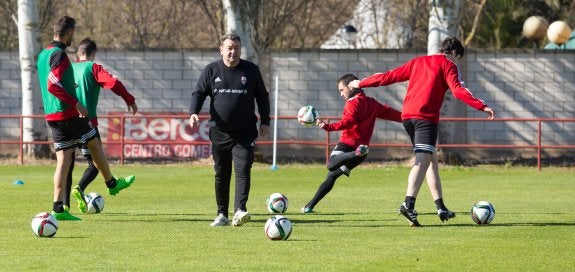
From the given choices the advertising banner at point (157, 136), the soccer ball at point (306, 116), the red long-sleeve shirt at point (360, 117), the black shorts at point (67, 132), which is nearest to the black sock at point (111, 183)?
the black shorts at point (67, 132)

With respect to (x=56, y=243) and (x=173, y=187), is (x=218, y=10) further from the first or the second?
(x=56, y=243)

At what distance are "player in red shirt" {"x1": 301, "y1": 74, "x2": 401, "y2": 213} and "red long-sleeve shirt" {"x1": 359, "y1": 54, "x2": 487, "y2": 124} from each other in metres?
1.90

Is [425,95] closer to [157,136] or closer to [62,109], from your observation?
[62,109]

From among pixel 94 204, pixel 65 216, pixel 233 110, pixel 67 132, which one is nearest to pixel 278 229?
pixel 233 110

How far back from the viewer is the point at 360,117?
1506 centimetres

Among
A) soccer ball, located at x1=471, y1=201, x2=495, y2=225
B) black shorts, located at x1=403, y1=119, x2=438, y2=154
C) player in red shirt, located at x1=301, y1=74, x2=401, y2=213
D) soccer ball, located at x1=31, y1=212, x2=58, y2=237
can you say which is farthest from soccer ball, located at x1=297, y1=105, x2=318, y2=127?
soccer ball, located at x1=31, y1=212, x2=58, y2=237

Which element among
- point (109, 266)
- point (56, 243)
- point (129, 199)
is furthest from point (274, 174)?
point (109, 266)

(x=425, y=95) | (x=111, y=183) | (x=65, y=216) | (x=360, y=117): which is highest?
(x=425, y=95)

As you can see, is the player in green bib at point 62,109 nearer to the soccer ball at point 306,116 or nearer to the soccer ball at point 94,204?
the soccer ball at point 94,204

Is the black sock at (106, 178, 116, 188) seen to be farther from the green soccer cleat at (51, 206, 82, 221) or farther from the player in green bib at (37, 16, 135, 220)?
the green soccer cleat at (51, 206, 82, 221)

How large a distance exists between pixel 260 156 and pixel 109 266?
17828mm

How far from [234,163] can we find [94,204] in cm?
247

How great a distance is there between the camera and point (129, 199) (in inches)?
676

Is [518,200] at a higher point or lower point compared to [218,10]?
lower
